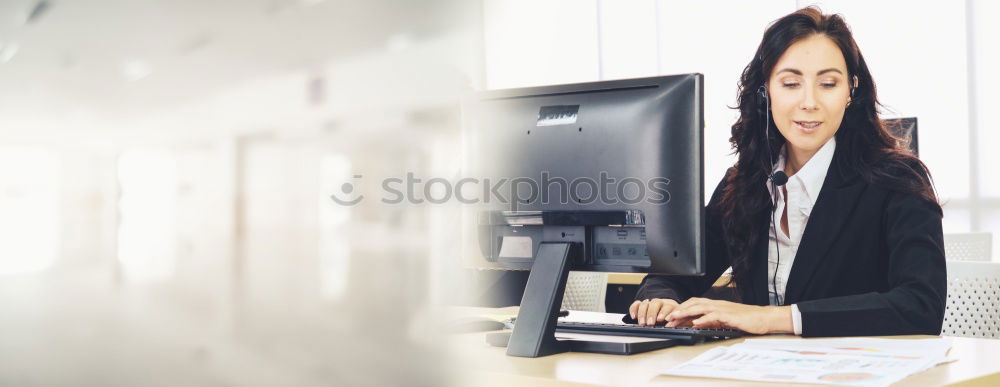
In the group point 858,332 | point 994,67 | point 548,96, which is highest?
point 994,67

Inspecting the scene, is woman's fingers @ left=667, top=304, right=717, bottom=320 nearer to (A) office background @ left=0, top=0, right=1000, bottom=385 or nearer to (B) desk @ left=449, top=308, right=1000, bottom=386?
(B) desk @ left=449, top=308, right=1000, bottom=386

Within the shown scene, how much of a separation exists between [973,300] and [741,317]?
2.26ft

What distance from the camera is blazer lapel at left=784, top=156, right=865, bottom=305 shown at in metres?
1.45

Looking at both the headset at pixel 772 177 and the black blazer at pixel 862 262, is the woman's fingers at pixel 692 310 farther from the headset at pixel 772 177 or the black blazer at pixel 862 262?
the headset at pixel 772 177

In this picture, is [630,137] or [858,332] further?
[858,332]

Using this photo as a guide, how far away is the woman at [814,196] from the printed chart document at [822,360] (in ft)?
0.74

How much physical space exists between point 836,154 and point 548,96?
64 cm

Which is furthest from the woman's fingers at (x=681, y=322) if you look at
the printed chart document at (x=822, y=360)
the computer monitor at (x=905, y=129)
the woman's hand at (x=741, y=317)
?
the computer monitor at (x=905, y=129)

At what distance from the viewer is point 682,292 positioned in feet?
5.17

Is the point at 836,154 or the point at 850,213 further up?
the point at 836,154

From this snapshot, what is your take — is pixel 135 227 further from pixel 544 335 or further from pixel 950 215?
pixel 950 215

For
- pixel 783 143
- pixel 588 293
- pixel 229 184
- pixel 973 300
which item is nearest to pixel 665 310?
pixel 783 143

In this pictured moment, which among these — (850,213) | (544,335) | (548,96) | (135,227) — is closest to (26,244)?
(135,227)

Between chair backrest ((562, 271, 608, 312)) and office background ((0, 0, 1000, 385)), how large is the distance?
234 cm
